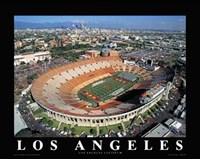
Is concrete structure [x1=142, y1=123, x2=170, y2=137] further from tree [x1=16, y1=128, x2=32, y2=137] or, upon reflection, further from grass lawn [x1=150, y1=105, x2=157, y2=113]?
tree [x1=16, y1=128, x2=32, y2=137]

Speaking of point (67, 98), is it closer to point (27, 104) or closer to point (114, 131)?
point (27, 104)

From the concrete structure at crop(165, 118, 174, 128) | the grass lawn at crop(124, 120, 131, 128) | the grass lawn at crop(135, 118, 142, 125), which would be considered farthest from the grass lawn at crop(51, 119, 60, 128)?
the concrete structure at crop(165, 118, 174, 128)

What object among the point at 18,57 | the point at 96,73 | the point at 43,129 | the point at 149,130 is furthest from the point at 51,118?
the point at 18,57

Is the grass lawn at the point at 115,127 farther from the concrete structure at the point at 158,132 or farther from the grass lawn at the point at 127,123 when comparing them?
the concrete structure at the point at 158,132

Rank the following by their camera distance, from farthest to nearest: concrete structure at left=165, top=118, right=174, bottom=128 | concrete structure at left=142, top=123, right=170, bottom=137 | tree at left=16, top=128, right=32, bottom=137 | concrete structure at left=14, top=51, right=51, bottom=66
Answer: concrete structure at left=14, top=51, right=51, bottom=66
concrete structure at left=165, top=118, right=174, bottom=128
tree at left=16, top=128, right=32, bottom=137
concrete structure at left=142, top=123, right=170, bottom=137

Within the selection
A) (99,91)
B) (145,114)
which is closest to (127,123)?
(145,114)

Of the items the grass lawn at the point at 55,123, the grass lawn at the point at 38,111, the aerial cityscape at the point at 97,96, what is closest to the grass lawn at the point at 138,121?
the aerial cityscape at the point at 97,96
